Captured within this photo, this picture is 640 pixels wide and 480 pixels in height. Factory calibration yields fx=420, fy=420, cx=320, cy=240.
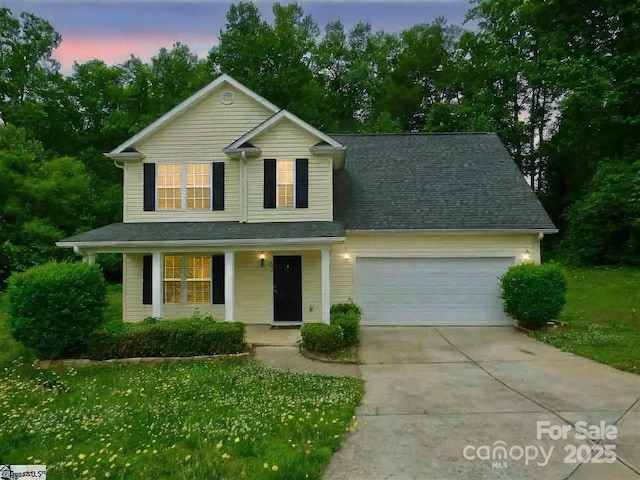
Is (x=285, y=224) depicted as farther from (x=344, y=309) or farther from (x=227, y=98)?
(x=227, y=98)

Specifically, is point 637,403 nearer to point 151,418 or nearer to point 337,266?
point 151,418

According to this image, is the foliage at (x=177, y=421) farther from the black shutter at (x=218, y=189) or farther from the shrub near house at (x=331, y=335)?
the black shutter at (x=218, y=189)

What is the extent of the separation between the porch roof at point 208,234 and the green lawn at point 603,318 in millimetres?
5886

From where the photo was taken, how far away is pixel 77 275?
8.38m

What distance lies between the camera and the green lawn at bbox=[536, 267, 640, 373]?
338 inches

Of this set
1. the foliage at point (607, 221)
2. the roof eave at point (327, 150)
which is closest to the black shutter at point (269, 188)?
the roof eave at point (327, 150)

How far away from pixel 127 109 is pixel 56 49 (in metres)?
7.58

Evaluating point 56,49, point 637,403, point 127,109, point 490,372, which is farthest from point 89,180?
point 637,403

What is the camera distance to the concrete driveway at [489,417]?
4184 mm

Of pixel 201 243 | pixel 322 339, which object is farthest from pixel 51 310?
pixel 322 339

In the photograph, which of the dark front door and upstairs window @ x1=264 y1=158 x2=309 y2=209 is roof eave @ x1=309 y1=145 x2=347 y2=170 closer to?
upstairs window @ x1=264 y1=158 x2=309 y2=209

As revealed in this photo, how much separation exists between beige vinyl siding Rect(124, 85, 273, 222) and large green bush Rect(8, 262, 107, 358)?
4.29 meters

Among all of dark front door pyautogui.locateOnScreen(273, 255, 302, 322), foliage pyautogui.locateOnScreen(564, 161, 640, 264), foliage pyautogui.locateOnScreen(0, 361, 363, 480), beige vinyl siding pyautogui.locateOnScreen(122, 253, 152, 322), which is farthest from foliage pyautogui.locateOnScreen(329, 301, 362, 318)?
foliage pyautogui.locateOnScreen(564, 161, 640, 264)

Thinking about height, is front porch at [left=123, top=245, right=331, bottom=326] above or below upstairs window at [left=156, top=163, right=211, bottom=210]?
below
